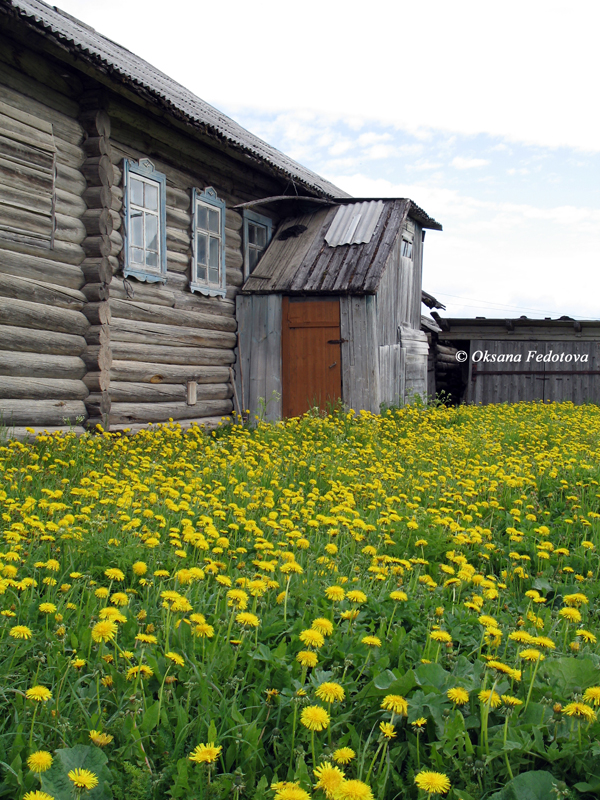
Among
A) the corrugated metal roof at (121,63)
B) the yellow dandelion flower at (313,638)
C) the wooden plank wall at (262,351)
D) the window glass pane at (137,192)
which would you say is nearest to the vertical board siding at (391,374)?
the wooden plank wall at (262,351)

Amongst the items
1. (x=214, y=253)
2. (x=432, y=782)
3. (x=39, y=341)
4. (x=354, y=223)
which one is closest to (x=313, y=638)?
(x=432, y=782)

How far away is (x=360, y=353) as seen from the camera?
10.5m

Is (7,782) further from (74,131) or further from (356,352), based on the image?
(356,352)

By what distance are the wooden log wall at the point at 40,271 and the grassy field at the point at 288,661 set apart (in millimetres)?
2972

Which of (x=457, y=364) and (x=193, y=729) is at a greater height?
(x=457, y=364)

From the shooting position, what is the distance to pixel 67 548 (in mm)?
3029

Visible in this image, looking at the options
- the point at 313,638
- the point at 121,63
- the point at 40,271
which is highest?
the point at 121,63

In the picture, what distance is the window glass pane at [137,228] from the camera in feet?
27.7

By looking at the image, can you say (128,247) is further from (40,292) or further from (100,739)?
(100,739)

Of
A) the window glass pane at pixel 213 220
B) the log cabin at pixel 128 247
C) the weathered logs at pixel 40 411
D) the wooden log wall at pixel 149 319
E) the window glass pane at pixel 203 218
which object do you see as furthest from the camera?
the window glass pane at pixel 213 220

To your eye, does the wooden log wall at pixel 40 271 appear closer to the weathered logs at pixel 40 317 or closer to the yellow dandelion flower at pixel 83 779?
the weathered logs at pixel 40 317

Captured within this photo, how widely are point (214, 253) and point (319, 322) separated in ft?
6.70

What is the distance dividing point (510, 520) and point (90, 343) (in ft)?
17.9

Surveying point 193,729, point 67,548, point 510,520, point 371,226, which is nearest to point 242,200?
point 371,226
